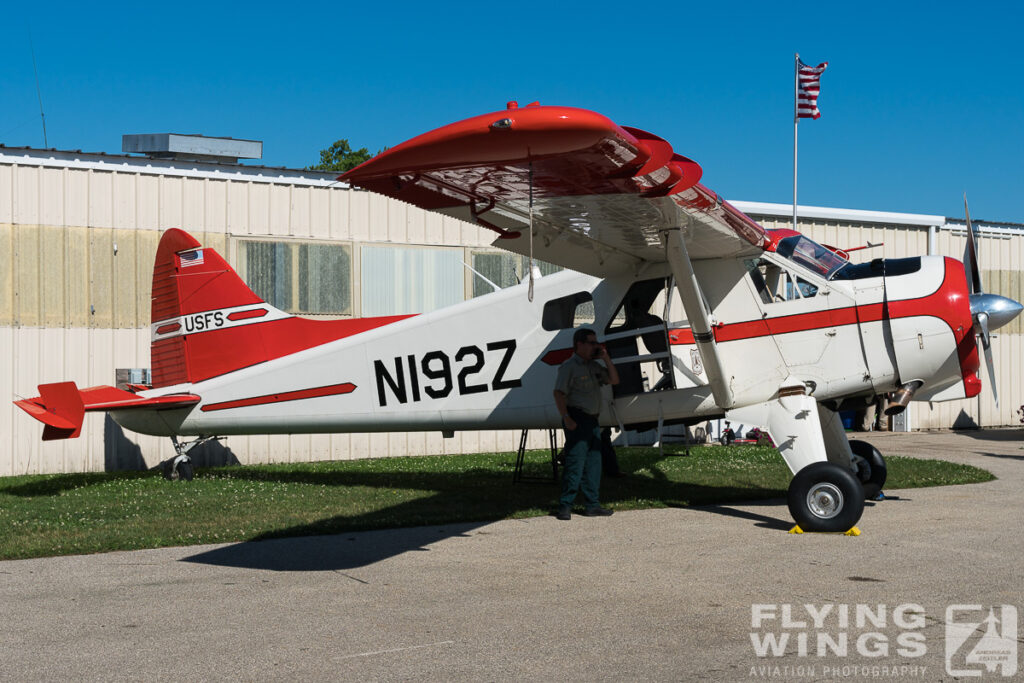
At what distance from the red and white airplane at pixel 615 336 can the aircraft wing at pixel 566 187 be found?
1.1 inches

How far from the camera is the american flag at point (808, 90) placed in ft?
82.0

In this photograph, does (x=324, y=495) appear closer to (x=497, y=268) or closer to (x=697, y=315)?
(x=697, y=315)

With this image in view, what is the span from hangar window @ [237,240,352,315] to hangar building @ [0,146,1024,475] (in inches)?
0.8

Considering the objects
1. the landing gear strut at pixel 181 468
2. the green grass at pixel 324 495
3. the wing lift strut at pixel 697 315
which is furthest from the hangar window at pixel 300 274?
the wing lift strut at pixel 697 315

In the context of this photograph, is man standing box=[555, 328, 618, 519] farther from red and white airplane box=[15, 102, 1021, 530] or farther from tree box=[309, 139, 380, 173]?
tree box=[309, 139, 380, 173]

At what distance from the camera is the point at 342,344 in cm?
1154

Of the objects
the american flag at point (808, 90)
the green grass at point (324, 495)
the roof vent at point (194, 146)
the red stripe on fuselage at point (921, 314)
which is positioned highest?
the american flag at point (808, 90)

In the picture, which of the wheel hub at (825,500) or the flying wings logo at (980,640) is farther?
the wheel hub at (825,500)

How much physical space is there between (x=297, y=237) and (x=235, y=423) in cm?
587

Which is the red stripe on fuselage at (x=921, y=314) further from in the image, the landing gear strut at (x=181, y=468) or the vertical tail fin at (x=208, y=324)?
the landing gear strut at (x=181, y=468)

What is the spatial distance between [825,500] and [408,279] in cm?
1090

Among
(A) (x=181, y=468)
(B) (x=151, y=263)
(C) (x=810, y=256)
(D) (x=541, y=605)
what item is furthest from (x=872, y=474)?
(B) (x=151, y=263)

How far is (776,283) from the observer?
9852mm

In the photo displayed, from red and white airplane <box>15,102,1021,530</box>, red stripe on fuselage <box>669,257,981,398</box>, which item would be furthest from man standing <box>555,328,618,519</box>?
red stripe on fuselage <box>669,257,981,398</box>
